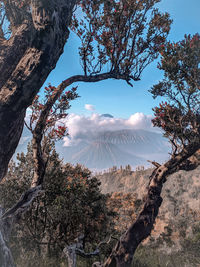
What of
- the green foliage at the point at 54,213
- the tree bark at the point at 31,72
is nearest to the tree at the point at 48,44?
the tree bark at the point at 31,72

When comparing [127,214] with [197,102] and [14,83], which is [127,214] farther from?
[14,83]

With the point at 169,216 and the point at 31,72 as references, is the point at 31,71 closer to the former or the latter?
the point at 31,72

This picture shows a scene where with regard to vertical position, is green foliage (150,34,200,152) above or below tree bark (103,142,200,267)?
above

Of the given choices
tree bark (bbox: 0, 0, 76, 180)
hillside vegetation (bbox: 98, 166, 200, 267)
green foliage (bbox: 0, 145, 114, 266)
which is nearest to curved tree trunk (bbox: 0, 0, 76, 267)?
tree bark (bbox: 0, 0, 76, 180)

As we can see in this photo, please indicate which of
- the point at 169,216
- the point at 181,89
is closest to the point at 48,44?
the point at 181,89

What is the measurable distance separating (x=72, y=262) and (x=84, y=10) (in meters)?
10.4

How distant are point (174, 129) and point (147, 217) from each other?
14.4 feet

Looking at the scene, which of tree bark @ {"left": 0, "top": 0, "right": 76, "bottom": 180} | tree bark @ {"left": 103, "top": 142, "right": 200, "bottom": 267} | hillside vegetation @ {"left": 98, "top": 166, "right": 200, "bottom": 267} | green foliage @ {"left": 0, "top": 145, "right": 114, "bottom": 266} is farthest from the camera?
hillside vegetation @ {"left": 98, "top": 166, "right": 200, "bottom": 267}

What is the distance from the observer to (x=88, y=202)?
9.61 m

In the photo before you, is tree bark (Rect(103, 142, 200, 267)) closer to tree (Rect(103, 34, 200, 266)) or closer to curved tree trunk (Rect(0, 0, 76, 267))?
tree (Rect(103, 34, 200, 266))

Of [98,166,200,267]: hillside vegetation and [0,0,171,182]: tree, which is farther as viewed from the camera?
[98,166,200,267]: hillside vegetation

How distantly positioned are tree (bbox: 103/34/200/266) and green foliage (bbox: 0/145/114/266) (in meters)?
1.83

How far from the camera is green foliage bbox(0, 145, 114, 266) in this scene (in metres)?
8.81

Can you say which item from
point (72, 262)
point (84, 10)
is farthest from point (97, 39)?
point (72, 262)
